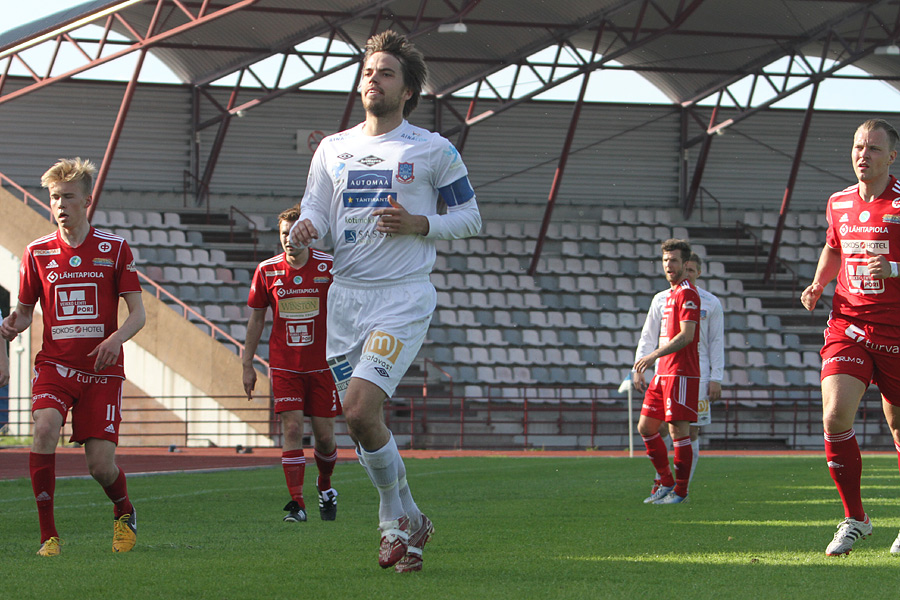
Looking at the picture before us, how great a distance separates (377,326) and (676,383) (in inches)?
202

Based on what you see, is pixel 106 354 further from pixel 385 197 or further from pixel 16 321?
pixel 385 197

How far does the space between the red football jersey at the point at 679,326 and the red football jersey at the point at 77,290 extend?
4.99 metres

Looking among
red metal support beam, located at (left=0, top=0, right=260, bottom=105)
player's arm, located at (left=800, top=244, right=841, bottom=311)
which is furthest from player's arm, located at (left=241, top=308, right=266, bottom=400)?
red metal support beam, located at (left=0, top=0, right=260, bottom=105)

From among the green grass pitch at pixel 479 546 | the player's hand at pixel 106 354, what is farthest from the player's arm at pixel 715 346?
the player's hand at pixel 106 354

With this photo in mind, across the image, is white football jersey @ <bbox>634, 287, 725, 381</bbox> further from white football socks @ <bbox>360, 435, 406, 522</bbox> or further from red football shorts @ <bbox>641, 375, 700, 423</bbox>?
white football socks @ <bbox>360, 435, 406, 522</bbox>

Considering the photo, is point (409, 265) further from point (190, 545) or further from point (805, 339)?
point (805, 339)

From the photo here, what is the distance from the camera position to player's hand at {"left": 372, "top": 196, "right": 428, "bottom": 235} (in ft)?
17.3

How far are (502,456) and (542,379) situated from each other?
616 centimetres

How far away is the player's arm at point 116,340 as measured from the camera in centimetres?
598

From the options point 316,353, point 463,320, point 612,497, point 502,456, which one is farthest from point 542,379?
point 316,353

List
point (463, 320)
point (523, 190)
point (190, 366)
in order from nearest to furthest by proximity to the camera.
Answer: point (190, 366) → point (463, 320) → point (523, 190)

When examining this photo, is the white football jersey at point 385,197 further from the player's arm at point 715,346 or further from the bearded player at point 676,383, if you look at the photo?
the player's arm at point 715,346

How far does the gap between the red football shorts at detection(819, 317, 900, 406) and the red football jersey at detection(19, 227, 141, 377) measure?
145 inches

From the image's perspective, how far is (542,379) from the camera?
26.5 metres
